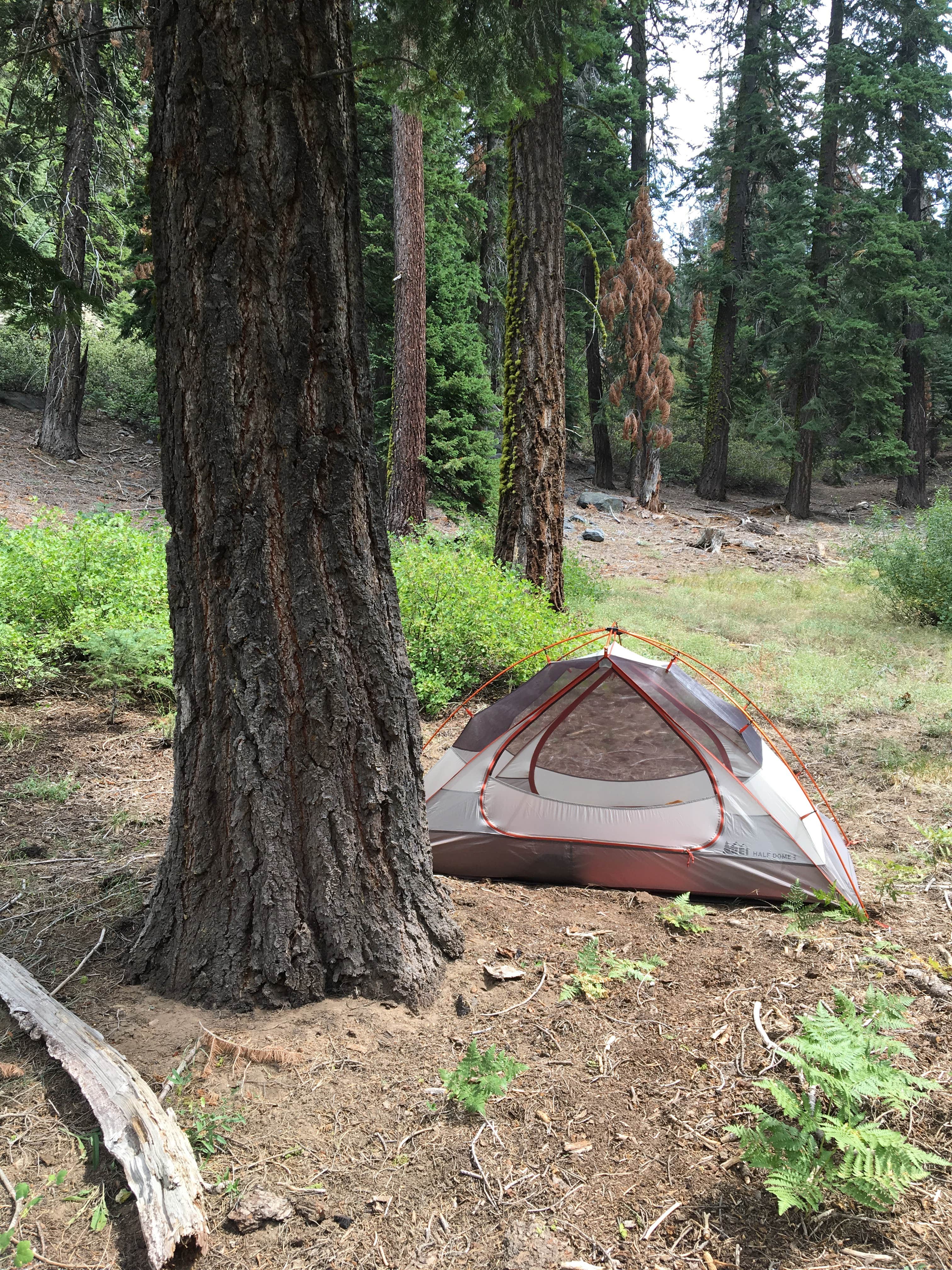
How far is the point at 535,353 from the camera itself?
750cm

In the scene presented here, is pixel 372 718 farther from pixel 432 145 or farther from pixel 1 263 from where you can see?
pixel 432 145

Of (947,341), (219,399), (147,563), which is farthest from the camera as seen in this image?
(947,341)

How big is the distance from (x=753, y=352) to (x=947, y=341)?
14.1 ft

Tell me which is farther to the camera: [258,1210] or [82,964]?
[82,964]

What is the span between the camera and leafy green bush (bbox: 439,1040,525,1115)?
85.0 inches

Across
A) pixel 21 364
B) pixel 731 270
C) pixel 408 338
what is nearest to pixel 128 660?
pixel 408 338

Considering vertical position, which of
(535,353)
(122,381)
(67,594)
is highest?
(122,381)

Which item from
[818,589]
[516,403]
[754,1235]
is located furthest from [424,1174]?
[818,589]

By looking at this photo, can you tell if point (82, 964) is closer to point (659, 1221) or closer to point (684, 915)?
point (659, 1221)

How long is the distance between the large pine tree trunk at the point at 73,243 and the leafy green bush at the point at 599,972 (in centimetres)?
564

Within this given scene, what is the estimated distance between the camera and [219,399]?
2268 millimetres

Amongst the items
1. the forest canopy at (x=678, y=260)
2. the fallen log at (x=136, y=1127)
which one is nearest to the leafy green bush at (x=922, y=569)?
the forest canopy at (x=678, y=260)

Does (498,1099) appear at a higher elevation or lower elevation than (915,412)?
lower

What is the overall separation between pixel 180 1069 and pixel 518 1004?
102cm
